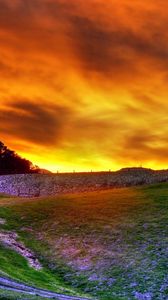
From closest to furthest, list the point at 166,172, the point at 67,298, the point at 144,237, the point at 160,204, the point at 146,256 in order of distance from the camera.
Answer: the point at 67,298 < the point at 146,256 < the point at 144,237 < the point at 160,204 < the point at 166,172

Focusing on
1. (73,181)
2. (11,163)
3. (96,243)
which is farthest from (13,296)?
(11,163)

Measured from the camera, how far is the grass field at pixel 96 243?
171ft

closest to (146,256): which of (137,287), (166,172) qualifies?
(137,287)

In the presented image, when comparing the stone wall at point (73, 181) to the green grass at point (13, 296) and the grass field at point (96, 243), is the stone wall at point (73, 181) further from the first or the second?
the green grass at point (13, 296)

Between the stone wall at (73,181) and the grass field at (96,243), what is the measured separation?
17.7 meters

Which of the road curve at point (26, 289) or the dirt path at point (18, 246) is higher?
the dirt path at point (18, 246)

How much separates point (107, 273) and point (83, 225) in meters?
18.4

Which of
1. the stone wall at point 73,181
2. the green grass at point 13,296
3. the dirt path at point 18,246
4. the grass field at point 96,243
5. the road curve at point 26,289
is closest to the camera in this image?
the green grass at point 13,296

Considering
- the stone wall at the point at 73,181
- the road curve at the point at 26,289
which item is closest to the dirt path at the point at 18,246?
the road curve at the point at 26,289

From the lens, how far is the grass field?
2050 inches

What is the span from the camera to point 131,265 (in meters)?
56.4

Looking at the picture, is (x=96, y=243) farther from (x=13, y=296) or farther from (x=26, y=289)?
(x=13, y=296)

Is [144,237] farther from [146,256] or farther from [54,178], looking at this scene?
[54,178]

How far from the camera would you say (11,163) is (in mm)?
182500
